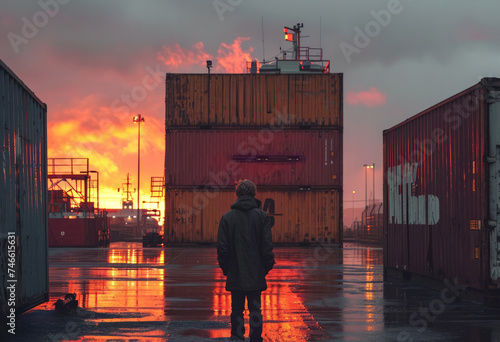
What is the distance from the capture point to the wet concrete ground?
8.27 metres

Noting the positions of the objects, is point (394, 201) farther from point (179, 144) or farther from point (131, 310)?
point (179, 144)

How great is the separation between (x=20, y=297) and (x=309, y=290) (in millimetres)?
6311

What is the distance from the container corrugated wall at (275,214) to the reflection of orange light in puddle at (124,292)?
43.0 feet

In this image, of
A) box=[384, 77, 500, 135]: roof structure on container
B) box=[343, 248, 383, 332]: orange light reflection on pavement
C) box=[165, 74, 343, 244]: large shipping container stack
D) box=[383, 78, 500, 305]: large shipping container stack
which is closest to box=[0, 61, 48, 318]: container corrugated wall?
box=[343, 248, 383, 332]: orange light reflection on pavement

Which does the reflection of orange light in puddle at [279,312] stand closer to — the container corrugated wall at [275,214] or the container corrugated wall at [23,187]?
the container corrugated wall at [23,187]

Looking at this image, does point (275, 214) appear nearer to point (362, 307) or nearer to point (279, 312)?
point (362, 307)

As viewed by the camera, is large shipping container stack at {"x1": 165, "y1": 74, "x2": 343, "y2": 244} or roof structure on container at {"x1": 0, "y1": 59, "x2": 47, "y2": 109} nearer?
roof structure on container at {"x1": 0, "y1": 59, "x2": 47, "y2": 109}

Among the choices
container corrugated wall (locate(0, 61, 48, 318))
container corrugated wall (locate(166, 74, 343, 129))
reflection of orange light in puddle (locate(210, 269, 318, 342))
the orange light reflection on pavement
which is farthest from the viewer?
container corrugated wall (locate(166, 74, 343, 129))

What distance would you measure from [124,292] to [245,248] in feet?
22.5

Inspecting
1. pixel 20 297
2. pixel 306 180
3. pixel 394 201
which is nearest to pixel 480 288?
pixel 394 201

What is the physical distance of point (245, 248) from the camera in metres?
6.80

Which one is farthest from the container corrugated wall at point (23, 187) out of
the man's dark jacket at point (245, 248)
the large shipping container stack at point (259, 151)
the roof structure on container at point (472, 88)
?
the large shipping container stack at point (259, 151)

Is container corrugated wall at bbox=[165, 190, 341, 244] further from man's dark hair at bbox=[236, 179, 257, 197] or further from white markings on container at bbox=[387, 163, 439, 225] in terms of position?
man's dark hair at bbox=[236, 179, 257, 197]

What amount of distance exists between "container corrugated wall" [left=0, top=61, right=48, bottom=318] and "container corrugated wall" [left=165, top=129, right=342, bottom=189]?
71.8ft
